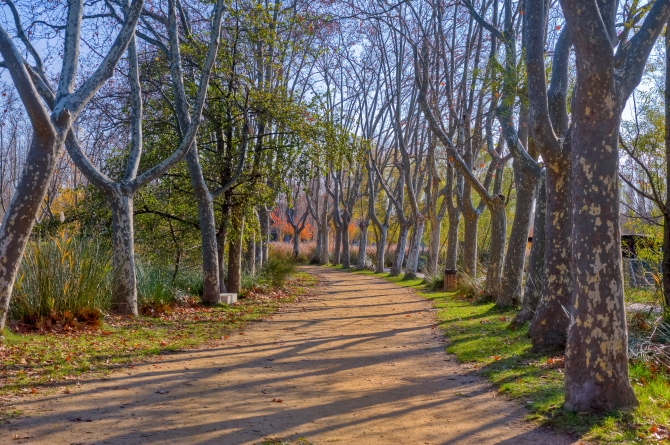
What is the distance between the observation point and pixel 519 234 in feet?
43.7

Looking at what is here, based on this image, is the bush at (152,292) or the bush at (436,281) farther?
Result: the bush at (436,281)

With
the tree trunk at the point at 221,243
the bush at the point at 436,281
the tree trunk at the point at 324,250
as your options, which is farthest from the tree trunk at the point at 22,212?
the tree trunk at the point at 324,250

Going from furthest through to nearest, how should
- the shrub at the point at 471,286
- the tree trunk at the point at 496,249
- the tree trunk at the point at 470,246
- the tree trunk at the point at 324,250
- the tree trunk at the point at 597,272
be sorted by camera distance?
1. the tree trunk at the point at 324,250
2. the tree trunk at the point at 470,246
3. the shrub at the point at 471,286
4. the tree trunk at the point at 496,249
5. the tree trunk at the point at 597,272

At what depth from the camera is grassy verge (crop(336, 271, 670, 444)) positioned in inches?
206

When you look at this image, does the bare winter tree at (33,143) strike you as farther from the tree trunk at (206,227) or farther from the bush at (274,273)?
the bush at (274,273)

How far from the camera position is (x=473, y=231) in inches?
783

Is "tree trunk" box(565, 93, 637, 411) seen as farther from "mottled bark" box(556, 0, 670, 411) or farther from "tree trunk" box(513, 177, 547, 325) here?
"tree trunk" box(513, 177, 547, 325)

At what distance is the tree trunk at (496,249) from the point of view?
15.6 meters

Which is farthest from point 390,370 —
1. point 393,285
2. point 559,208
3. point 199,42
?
point 393,285

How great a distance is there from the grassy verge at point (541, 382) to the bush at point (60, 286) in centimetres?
632

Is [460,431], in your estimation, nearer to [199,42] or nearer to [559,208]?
[559,208]

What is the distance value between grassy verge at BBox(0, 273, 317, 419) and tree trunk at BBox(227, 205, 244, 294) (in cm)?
311

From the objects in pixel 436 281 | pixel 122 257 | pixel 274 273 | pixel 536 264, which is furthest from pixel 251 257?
pixel 536 264

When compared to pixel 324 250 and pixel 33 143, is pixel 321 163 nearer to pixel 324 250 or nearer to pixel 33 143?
pixel 33 143
